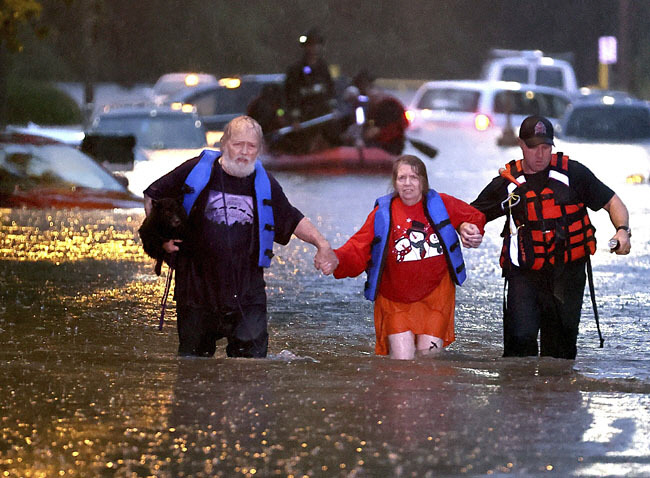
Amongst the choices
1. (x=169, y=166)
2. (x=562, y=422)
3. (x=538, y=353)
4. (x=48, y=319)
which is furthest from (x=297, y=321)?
(x=169, y=166)

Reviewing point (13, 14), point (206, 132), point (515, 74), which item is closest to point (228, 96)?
point (206, 132)

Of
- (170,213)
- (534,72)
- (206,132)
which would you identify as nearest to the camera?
(170,213)

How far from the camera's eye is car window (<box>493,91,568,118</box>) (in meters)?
25.3

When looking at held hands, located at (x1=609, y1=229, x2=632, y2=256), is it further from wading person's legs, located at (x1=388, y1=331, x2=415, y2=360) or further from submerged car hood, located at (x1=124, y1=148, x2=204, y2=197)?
submerged car hood, located at (x1=124, y1=148, x2=204, y2=197)

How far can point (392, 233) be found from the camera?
25.3 ft

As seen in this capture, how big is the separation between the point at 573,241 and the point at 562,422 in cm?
150

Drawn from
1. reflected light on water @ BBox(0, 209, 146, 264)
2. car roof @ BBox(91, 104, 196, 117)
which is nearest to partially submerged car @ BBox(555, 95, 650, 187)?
car roof @ BBox(91, 104, 196, 117)

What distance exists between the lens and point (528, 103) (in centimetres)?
2606

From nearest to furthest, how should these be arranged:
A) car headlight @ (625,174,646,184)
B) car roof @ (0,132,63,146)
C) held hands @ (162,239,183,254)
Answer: held hands @ (162,239,183,254), car roof @ (0,132,63,146), car headlight @ (625,174,646,184)

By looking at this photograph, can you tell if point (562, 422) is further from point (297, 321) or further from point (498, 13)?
point (498, 13)

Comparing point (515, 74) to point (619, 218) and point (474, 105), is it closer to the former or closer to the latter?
point (474, 105)

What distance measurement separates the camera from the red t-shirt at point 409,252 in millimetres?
7715

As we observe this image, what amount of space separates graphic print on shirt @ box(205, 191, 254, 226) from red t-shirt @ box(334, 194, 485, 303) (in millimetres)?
536

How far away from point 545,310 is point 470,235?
0.60m
